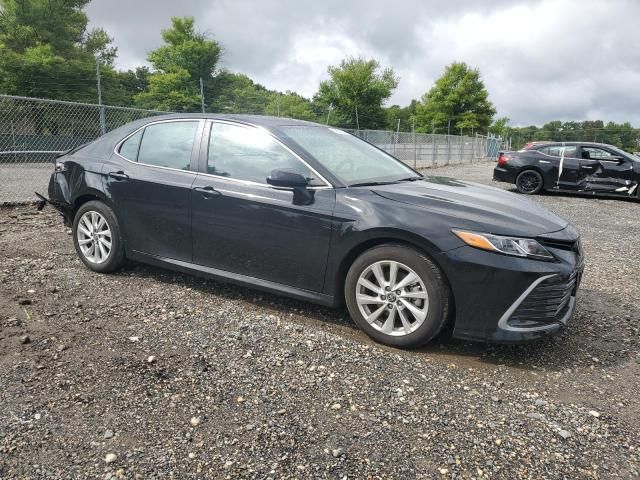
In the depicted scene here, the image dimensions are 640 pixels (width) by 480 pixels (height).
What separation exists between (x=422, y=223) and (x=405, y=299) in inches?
19.6

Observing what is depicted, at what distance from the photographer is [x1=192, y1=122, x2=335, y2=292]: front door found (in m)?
3.48

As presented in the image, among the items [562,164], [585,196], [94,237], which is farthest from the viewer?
[585,196]

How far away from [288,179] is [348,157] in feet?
2.50

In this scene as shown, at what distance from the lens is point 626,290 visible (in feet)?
15.8

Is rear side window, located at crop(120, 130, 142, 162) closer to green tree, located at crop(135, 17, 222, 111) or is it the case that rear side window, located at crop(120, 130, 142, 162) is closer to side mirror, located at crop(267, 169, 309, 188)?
side mirror, located at crop(267, 169, 309, 188)

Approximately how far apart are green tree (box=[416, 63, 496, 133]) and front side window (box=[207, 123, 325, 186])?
182 ft

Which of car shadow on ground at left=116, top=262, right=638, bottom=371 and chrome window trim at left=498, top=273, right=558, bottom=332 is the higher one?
chrome window trim at left=498, top=273, right=558, bottom=332

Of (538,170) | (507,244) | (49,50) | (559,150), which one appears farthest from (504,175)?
(49,50)

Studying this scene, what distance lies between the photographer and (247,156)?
3.88m

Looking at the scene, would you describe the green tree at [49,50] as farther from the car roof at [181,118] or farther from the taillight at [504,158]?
the car roof at [181,118]

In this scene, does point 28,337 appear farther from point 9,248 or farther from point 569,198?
point 569,198

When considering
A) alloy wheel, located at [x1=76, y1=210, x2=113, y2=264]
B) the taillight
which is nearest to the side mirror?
alloy wheel, located at [x1=76, y1=210, x2=113, y2=264]

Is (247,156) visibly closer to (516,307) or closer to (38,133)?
(516,307)

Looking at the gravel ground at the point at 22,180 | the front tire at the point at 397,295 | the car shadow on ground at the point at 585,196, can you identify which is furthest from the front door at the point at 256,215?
the car shadow on ground at the point at 585,196
